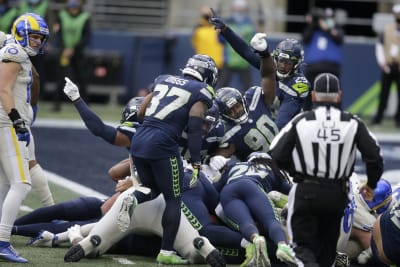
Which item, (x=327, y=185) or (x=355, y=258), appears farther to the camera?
(x=355, y=258)

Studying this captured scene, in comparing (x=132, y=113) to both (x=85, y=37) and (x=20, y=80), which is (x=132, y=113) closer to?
(x=20, y=80)

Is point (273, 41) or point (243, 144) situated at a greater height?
point (243, 144)

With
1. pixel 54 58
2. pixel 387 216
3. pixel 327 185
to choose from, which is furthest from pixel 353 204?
pixel 54 58

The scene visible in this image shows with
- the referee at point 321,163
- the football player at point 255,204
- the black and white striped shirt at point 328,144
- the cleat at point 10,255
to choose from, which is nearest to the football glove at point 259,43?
the football player at point 255,204

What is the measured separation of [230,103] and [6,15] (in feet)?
30.6

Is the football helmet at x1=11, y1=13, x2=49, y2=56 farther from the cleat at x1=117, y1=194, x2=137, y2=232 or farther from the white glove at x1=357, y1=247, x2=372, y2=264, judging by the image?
the white glove at x1=357, y1=247, x2=372, y2=264

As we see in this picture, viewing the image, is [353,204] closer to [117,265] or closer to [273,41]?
[117,265]

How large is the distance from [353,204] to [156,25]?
43.5 feet

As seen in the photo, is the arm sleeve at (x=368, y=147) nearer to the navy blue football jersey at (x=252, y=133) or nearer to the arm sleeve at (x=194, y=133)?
the arm sleeve at (x=194, y=133)

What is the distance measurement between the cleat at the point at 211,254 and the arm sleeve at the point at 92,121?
3.78 feet

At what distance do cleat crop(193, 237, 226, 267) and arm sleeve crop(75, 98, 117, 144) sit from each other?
3.78ft

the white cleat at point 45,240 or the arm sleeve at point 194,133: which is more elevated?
the arm sleeve at point 194,133

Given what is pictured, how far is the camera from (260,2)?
20328 mm

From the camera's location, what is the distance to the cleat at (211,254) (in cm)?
756
